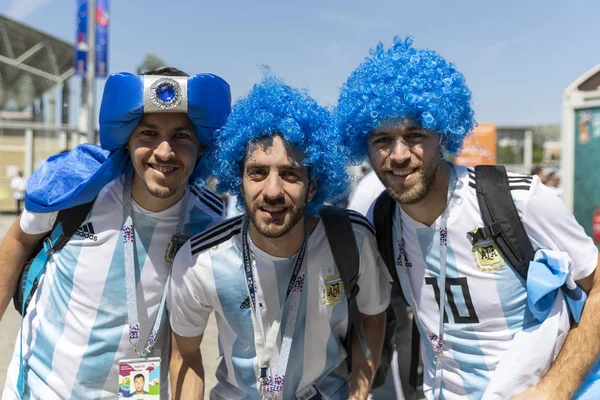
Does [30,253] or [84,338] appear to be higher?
[30,253]

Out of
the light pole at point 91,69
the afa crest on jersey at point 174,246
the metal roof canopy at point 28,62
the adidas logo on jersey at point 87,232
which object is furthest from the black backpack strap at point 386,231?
the metal roof canopy at point 28,62

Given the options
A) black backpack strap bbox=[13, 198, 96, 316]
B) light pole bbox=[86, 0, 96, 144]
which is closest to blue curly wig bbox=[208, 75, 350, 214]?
black backpack strap bbox=[13, 198, 96, 316]

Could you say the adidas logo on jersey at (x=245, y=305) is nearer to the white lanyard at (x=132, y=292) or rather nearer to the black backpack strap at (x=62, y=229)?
the white lanyard at (x=132, y=292)

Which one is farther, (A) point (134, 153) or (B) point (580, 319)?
(A) point (134, 153)

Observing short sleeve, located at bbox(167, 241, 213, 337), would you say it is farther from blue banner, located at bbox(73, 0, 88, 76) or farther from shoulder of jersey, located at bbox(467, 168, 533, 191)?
blue banner, located at bbox(73, 0, 88, 76)

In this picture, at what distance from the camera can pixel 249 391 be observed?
2.38 m

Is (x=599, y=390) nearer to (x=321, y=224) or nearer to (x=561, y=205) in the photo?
(x=561, y=205)

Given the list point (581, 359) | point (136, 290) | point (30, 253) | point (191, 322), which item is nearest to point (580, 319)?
point (581, 359)

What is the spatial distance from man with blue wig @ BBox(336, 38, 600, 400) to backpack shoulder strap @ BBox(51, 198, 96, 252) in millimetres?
1341

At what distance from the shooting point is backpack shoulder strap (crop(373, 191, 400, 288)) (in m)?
2.47

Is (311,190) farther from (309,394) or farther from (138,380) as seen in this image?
(138,380)

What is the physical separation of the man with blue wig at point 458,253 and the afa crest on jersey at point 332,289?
10.9 inches

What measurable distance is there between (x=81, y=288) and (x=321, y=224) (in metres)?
1.19

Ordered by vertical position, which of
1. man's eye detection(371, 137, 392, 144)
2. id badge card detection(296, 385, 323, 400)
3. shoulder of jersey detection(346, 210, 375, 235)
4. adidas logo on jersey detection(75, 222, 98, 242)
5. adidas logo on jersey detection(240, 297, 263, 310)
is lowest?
id badge card detection(296, 385, 323, 400)
